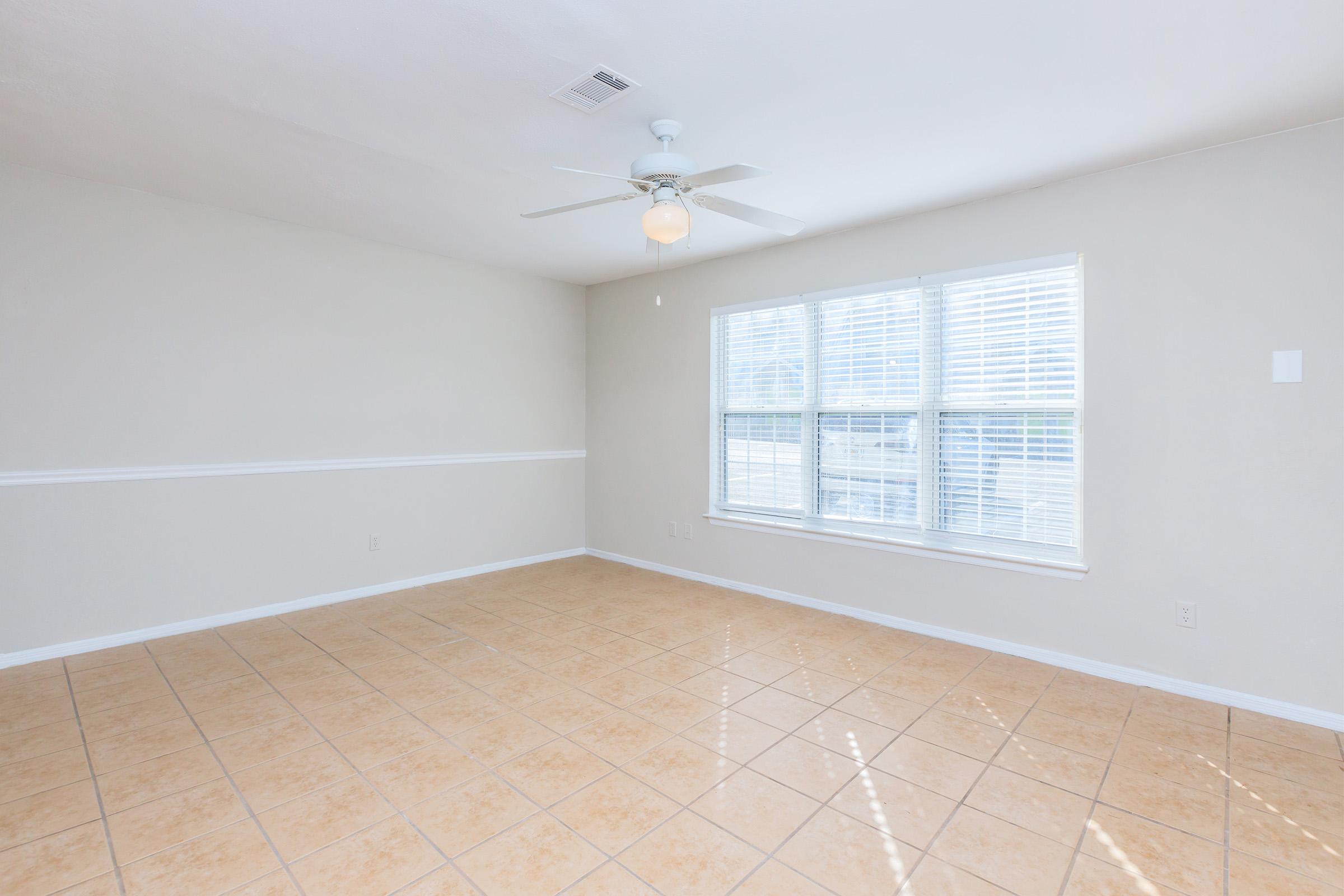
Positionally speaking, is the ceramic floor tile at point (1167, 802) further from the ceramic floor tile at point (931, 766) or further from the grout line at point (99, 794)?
the grout line at point (99, 794)

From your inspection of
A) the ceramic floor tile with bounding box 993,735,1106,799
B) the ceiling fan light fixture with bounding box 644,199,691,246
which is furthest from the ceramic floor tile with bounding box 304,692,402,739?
the ceramic floor tile with bounding box 993,735,1106,799

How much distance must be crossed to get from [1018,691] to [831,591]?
54.4 inches

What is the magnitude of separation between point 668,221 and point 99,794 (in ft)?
9.38

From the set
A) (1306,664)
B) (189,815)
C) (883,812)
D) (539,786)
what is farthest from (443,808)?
(1306,664)

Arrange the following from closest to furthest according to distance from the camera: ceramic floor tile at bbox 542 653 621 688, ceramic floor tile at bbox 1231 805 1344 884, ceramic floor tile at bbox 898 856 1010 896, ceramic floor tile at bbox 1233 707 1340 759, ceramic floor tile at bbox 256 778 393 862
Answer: ceramic floor tile at bbox 898 856 1010 896, ceramic floor tile at bbox 1231 805 1344 884, ceramic floor tile at bbox 256 778 393 862, ceramic floor tile at bbox 1233 707 1340 759, ceramic floor tile at bbox 542 653 621 688

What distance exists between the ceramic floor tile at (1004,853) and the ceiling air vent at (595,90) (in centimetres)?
274

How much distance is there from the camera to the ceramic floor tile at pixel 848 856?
5.73ft

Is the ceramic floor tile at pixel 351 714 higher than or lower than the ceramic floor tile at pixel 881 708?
higher

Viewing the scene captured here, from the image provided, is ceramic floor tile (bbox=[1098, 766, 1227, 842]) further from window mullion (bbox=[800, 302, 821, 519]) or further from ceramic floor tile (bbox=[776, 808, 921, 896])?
window mullion (bbox=[800, 302, 821, 519])

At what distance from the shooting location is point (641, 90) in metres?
2.34

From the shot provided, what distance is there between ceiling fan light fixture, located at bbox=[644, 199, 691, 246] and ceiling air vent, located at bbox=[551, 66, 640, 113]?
1.38 feet

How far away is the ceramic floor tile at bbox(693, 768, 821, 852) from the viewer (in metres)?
1.96

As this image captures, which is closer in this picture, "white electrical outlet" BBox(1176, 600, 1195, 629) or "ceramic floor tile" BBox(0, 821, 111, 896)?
"ceramic floor tile" BBox(0, 821, 111, 896)

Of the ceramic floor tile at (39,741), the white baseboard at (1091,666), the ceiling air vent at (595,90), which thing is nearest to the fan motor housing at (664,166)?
the ceiling air vent at (595,90)
